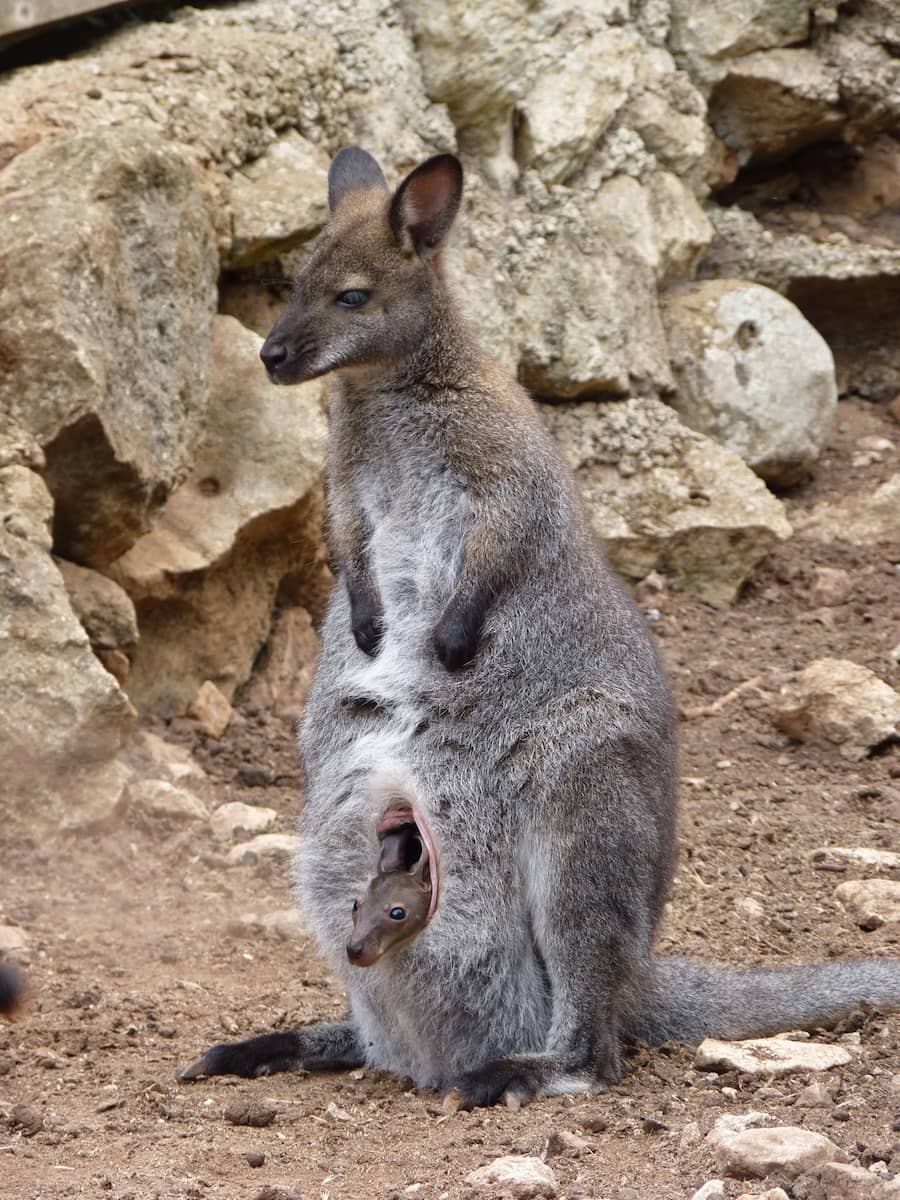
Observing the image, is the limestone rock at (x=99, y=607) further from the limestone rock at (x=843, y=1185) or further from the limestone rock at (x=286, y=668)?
the limestone rock at (x=843, y=1185)

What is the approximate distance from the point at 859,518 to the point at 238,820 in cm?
425

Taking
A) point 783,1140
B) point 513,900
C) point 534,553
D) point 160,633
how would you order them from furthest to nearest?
point 160,633, point 534,553, point 513,900, point 783,1140

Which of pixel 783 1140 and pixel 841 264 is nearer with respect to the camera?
pixel 783 1140

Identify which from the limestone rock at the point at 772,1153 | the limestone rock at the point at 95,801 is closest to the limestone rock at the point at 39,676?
the limestone rock at the point at 95,801

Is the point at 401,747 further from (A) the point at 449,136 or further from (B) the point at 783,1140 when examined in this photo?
(A) the point at 449,136

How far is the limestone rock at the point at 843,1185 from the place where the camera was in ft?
10.5

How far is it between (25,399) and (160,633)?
4.94 feet

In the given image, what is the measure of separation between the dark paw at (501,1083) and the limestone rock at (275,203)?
4500mm

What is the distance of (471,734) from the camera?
15.3 ft

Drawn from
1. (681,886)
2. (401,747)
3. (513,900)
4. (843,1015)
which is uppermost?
(401,747)

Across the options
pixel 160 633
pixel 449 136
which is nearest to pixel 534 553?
pixel 160 633

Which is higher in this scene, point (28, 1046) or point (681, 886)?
point (28, 1046)

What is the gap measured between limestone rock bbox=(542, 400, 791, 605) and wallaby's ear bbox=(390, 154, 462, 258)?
366cm

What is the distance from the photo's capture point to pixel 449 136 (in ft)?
29.1
